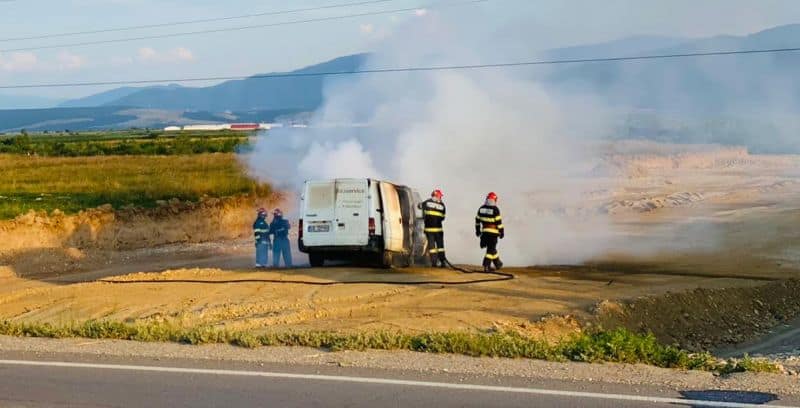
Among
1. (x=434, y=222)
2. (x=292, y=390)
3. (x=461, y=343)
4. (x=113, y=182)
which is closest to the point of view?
(x=292, y=390)

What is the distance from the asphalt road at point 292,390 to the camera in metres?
8.61

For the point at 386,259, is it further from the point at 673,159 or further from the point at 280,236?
the point at 673,159

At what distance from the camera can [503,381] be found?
31.0ft

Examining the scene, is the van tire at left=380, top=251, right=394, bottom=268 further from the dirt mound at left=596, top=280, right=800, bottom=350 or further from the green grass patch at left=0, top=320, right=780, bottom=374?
the green grass patch at left=0, top=320, right=780, bottom=374

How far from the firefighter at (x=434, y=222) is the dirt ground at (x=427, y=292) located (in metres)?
0.65

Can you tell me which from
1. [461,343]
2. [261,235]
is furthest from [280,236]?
[461,343]

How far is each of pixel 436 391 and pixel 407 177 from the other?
1956 centimetres

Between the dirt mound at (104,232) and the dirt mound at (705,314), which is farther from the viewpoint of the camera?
the dirt mound at (104,232)

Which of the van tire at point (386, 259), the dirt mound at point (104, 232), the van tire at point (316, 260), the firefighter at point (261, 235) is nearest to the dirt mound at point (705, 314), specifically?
the van tire at point (386, 259)

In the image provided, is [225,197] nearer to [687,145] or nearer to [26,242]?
[26,242]

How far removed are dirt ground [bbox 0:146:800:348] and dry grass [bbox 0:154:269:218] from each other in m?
3.98

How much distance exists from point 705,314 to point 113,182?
3249 centimetres

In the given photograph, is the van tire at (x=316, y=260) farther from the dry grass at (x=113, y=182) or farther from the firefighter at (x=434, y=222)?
the dry grass at (x=113, y=182)

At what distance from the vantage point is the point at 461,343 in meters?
11.1
